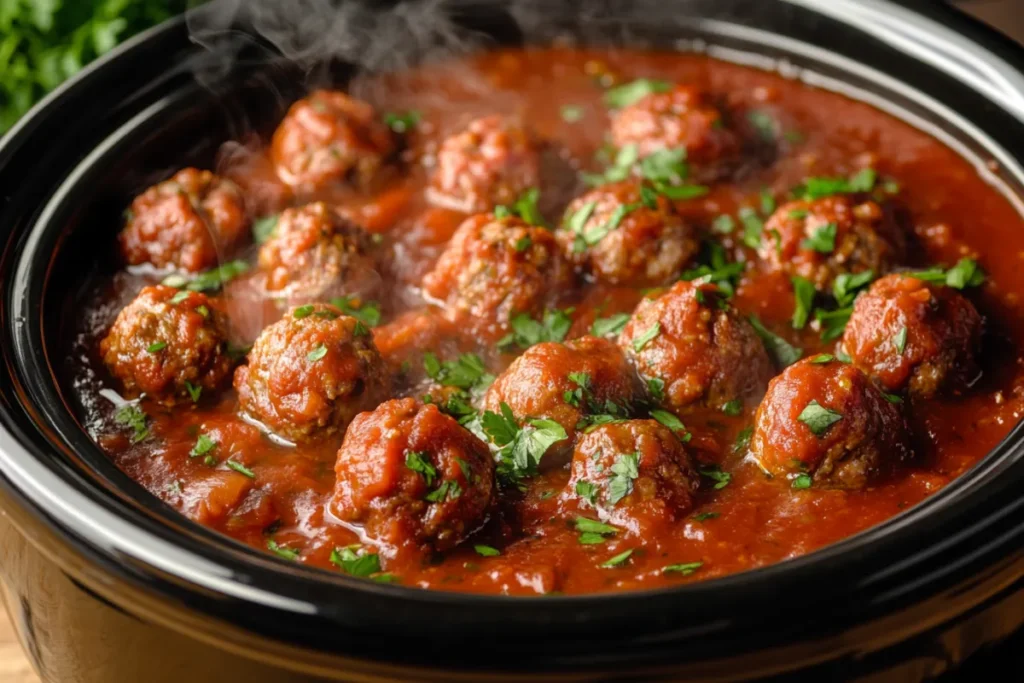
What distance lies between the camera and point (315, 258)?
440 centimetres

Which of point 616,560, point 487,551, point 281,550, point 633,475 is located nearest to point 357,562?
point 281,550

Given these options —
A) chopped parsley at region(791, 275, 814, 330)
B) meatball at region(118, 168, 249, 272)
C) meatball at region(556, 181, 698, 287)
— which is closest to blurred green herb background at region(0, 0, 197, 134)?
meatball at region(118, 168, 249, 272)

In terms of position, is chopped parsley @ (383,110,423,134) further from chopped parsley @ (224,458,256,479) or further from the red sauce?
chopped parsley @ (224,458,256,479)

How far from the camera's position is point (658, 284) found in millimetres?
4570

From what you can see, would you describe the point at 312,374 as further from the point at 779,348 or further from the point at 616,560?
the point at 779,348

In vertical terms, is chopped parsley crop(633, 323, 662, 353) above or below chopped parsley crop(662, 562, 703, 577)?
above

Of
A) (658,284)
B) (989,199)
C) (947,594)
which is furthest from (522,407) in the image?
(989,199)

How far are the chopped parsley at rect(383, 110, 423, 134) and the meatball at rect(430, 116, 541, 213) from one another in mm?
450

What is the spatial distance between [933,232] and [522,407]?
202 centimetres

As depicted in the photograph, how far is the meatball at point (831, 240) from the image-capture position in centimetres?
448

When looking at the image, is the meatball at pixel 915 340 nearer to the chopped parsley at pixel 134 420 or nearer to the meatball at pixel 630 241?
the meatball at pixel 630 241

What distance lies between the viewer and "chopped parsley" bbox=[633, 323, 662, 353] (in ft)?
13.0

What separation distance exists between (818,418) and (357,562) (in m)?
1.44

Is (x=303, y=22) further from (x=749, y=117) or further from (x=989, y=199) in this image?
(x=989, y=199)
